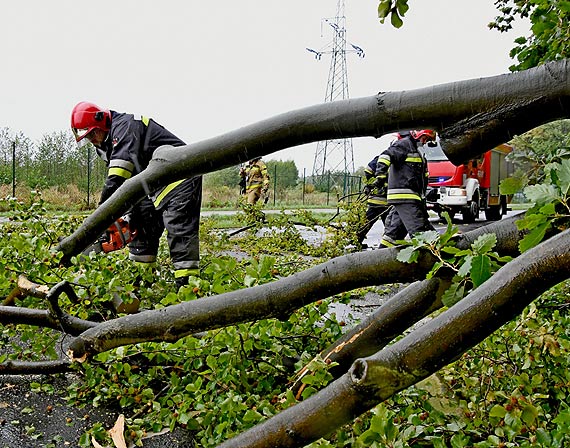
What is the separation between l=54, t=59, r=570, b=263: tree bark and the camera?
4.21 feet

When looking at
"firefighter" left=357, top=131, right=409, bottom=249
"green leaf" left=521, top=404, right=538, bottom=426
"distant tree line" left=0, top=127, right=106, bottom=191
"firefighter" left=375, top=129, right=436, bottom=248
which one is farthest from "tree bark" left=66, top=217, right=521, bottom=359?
"distant tree line" left=0, top=127, right=106, bottom=191

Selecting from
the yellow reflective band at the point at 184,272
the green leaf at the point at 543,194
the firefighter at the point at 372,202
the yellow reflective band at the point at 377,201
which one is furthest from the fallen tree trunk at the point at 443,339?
the yellow reflective band at the point at 377,201

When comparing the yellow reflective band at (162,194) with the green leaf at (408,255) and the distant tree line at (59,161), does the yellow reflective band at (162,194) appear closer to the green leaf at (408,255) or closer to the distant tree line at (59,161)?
the green leaf at (408,255)

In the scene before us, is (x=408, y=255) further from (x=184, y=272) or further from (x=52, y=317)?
(x=184, y=272)

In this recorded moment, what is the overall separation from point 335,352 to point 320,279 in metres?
0.47

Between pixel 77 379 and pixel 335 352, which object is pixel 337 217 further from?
pixel 335 352

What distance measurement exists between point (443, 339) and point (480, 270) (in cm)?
31

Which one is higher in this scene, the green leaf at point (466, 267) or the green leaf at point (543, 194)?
the green leaf at point (543, 194)

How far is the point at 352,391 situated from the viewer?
1086mm

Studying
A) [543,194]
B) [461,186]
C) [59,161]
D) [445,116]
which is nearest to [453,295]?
[543,194]

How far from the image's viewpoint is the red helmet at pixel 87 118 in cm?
532

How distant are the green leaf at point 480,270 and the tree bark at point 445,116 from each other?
246mm

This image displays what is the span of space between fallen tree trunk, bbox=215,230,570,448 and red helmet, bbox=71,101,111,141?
474cm

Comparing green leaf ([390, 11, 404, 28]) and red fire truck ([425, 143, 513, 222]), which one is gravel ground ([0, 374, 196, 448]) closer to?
green leaf ([390, 11, 404, 28])
